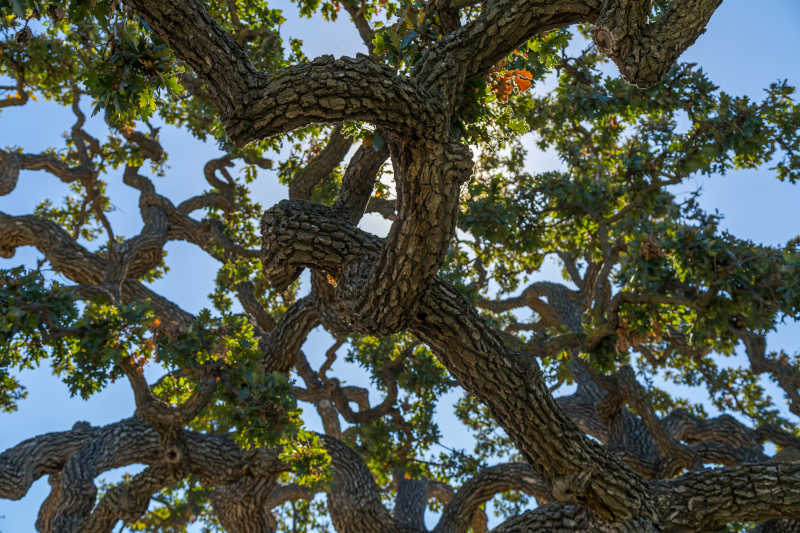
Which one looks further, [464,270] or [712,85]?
[464,270]

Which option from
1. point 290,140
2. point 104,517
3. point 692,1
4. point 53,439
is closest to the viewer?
point 692,1

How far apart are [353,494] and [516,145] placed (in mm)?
6348

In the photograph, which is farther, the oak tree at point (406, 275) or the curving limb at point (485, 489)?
the curving limb at point (485, 489)

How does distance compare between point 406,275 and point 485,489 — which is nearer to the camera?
point 406,275

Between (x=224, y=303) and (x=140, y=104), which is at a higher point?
(x=224, y=303)

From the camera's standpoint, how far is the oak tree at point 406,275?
3.47 metres

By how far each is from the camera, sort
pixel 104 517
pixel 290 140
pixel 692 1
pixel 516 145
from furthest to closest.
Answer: pixel 516 145 → pixel 290 140 → pixel 104 517 → pixel 692 1

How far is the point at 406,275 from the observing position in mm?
3738

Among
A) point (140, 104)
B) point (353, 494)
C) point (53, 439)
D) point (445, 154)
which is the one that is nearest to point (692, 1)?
point (445, 154)

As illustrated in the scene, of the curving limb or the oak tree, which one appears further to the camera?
the curving limb

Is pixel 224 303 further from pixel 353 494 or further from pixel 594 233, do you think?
pixel 594 233

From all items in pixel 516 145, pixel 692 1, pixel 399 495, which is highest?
pixel 516 145

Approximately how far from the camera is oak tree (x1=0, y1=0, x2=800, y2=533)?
11.4 ft

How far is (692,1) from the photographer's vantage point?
12.0 feet
